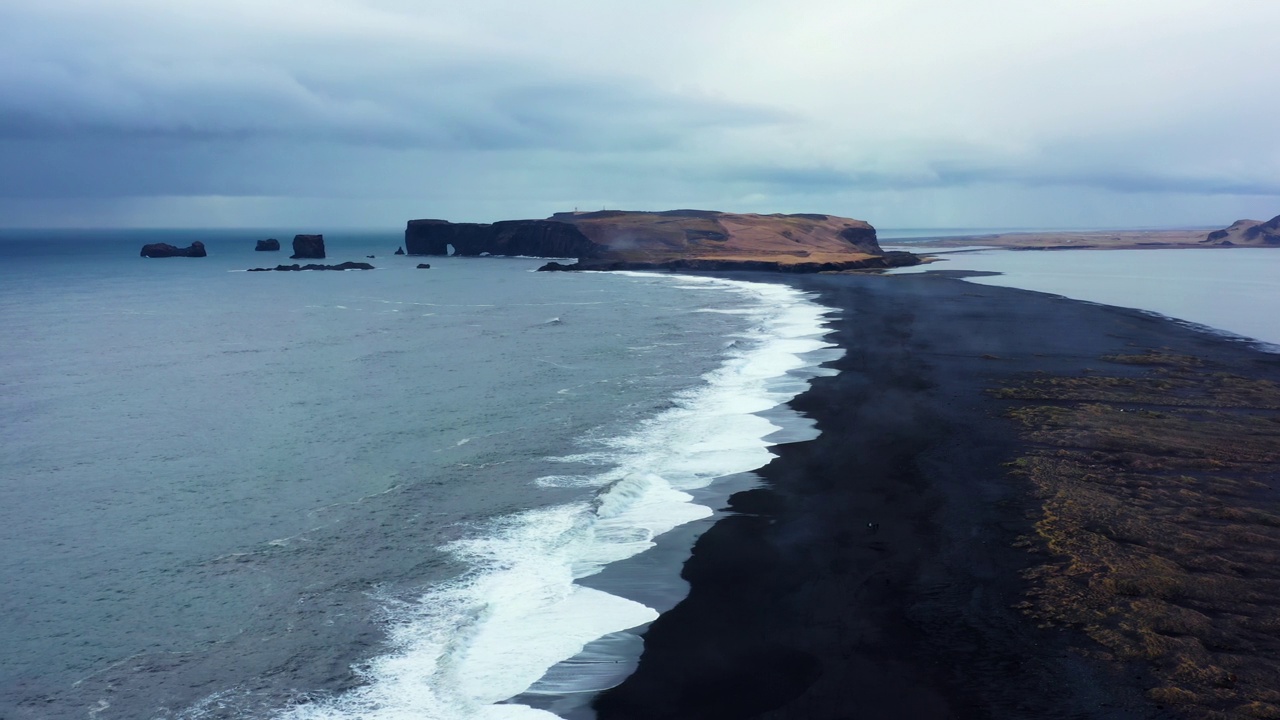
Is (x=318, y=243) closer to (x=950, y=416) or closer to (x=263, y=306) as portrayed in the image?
(x=263, y=306)

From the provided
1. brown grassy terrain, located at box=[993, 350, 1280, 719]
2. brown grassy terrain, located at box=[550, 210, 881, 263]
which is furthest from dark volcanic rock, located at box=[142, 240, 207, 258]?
brown grassy terrain, located at box=[993, 350, 1280, 719]

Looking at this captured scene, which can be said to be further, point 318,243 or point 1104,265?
point 318,243

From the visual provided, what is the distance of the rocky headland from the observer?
12081 cm

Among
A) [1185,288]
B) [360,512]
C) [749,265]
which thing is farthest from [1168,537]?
[749,265]

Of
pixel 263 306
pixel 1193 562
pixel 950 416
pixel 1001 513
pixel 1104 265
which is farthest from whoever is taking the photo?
pixel 1104 265

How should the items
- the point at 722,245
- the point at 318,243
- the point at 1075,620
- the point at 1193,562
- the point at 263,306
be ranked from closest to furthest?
the point at 1075,620 → the point at 1193,562 → the point at 263,306 → the point at 722,245 → the point at 318,243

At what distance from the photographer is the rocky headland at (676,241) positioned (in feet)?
396

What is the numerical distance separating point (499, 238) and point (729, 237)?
4685 cm

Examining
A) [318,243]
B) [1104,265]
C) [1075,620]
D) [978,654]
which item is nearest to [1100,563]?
[1075,620]

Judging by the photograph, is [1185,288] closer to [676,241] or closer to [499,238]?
[676,241]

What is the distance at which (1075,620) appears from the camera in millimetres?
11555

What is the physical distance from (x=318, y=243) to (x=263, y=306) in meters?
92.6

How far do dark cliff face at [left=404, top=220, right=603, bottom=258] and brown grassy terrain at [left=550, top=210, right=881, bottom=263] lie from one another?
13.2ft

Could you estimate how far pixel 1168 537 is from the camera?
47.0ft
